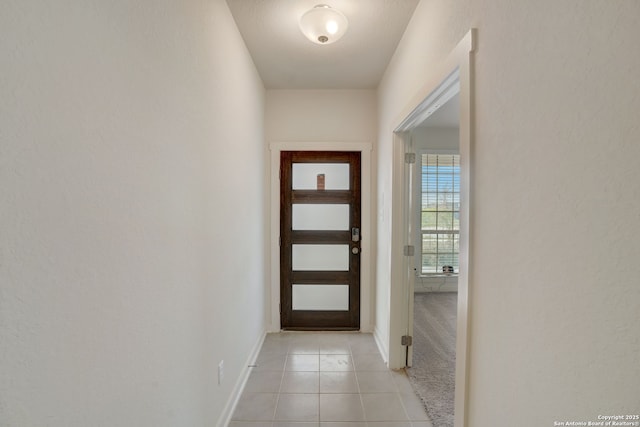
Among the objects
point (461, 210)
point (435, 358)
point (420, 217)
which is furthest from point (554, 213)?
point (420, 217)

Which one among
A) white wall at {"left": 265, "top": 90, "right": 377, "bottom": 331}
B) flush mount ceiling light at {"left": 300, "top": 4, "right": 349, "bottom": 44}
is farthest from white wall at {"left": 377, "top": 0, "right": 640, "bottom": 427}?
white wall at {"left": 265, "top": 90, "right": 377, "bottom": 331}

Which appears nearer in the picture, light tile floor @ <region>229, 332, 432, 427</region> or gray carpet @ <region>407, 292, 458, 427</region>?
light tile floor @ <region>229, 332, 432, 427</region>

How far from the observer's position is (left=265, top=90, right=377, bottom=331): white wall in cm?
332

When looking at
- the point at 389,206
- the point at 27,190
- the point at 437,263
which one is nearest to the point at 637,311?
the point at 27,190

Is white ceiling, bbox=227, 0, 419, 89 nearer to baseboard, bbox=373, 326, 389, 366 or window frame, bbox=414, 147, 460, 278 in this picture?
window frame, bbox=414, 147, 460, 278

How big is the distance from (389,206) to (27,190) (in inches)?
93.0

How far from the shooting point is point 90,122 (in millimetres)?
765

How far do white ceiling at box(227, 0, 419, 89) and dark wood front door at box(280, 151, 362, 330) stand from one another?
30.8 inches

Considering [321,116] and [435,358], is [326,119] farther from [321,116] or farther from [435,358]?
[435,358]

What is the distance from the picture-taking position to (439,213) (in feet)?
16.1

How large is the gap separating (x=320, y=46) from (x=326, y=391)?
2755mm

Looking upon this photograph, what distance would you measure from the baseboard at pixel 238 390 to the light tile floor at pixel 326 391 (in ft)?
0.12

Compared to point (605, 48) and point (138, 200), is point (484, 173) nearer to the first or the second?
point (605, 48)

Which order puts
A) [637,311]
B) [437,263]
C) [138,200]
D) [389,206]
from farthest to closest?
[437,263], [389,206], [138,200], [637,311]
